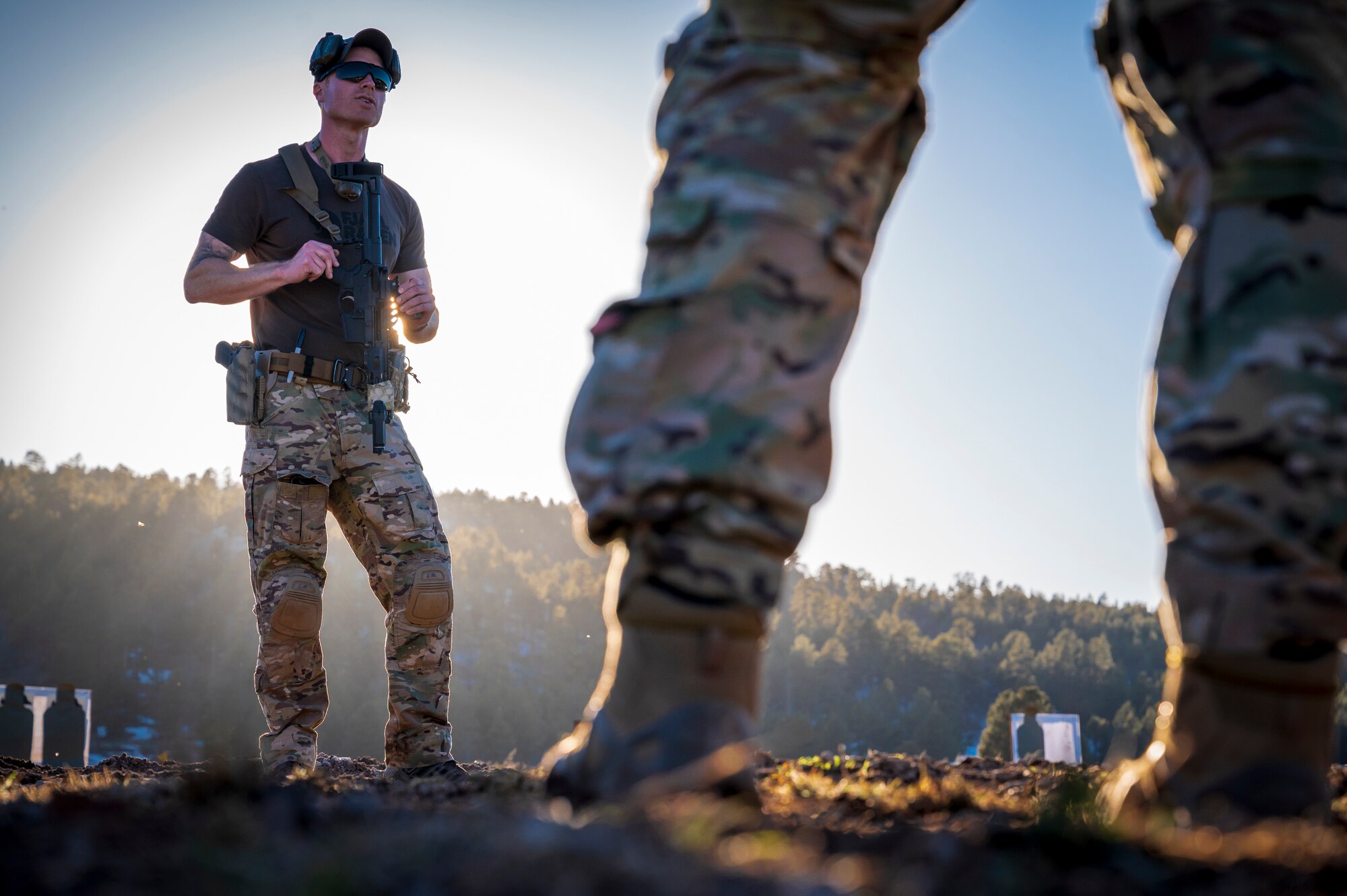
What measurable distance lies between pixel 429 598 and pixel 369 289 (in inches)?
53.3

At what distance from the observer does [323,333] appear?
14.6 ft

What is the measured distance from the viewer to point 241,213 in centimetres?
439

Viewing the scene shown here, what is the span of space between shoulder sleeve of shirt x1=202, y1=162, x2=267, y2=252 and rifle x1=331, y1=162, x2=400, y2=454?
34 centimetres

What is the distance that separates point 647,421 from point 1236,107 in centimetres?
87

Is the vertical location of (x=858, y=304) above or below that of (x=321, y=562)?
above

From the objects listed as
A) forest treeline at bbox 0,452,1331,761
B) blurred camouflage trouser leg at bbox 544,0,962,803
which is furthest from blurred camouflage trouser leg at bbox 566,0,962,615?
forest treeline at bbox 0,452,1331,761

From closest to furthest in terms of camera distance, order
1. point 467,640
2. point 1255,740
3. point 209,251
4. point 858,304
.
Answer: point 1255,740 < point 858,304 < point 209,251 < point 467,640

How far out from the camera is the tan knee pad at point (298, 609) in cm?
411

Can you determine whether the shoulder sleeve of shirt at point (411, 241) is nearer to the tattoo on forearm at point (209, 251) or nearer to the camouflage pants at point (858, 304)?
the tattoo on forearm at point (209, 251)

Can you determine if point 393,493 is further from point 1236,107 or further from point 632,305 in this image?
point 1236,107

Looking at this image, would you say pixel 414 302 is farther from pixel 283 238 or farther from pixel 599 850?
pixel 599 850

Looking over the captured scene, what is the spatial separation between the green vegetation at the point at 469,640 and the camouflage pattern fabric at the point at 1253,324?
37.9 meters

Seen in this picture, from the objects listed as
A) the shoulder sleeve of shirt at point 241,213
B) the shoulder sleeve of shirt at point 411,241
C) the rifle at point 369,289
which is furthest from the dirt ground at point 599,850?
the shoulder sleeve of shirt at point 411,241

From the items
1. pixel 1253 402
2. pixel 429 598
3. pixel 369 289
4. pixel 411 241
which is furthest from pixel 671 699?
pixel 411 241
